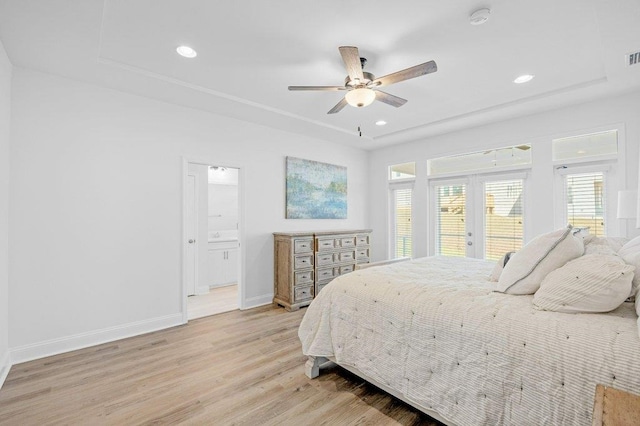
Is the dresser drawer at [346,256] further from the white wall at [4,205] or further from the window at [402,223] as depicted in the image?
the white wall at [4,205]

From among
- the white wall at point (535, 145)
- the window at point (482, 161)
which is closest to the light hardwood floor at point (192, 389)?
the white wall at point (535, 145)

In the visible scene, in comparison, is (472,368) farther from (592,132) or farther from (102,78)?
(102,78)

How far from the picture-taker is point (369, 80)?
8.66 feet

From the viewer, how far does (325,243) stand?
14.9ft

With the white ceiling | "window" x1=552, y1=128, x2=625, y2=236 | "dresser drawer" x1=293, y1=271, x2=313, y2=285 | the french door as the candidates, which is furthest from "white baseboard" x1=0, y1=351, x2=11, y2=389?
"window" x1=552, y1=128, x2=625, y2=236

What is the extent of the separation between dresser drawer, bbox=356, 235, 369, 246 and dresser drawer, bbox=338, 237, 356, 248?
0.33 feet

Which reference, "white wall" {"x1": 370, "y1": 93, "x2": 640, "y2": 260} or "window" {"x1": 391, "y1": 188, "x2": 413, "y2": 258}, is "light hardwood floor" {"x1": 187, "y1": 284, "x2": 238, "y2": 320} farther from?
"window" {"x1": 391, "y1": 188, "x2": 413, "y2": 258}

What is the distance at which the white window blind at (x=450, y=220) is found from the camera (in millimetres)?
4832

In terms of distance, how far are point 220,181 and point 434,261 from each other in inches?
183

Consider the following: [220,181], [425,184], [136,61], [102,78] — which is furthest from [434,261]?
[220,181]

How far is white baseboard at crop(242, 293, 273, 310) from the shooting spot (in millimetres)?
4234

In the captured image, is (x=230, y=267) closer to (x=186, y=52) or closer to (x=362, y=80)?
(x=186, y=52)

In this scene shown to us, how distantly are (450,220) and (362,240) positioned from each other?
1.51 metres

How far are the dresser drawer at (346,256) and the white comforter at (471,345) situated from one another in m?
2.24
